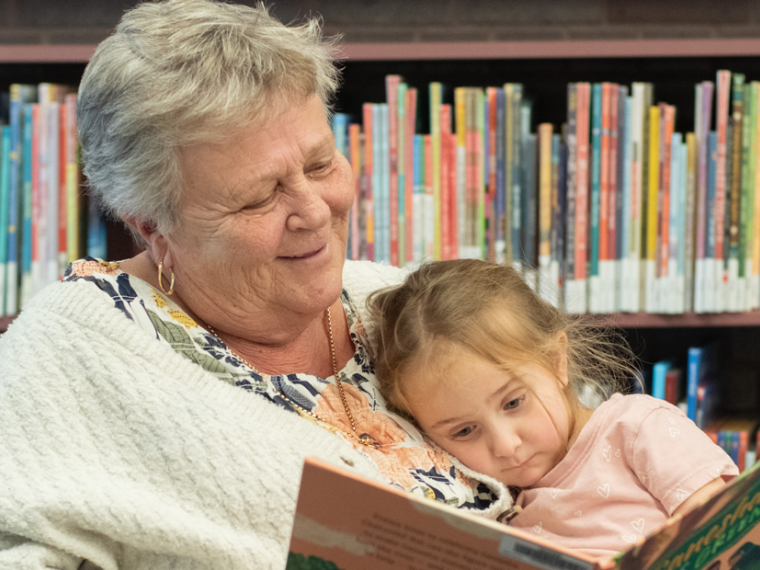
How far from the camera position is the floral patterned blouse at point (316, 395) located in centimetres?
106

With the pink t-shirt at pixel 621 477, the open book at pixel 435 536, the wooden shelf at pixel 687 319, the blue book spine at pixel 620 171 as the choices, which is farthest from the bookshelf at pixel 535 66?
the open book at pixel 435 536

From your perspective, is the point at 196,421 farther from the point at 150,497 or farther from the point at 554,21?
the point at 554,21

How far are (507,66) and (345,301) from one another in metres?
0.90

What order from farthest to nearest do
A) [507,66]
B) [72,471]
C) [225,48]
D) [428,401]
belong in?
[507,66]
[428,401]
[225,48]
[72,471]

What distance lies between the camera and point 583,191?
1.76m

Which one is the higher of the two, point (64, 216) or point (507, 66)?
point (507, 66)

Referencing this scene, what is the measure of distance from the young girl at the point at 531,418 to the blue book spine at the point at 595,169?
554mm

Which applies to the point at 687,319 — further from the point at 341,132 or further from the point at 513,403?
the point at 341,132

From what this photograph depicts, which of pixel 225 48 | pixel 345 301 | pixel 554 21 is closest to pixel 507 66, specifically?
pixel 554 21

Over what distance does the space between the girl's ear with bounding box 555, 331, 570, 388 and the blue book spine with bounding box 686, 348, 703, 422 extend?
30.4 inches

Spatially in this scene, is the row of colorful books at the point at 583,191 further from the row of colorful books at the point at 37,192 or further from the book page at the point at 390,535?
the book page at the point at 390,535

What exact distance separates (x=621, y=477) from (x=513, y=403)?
182 mm

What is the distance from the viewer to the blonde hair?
1.15 meters

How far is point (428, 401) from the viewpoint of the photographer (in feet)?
3.77
